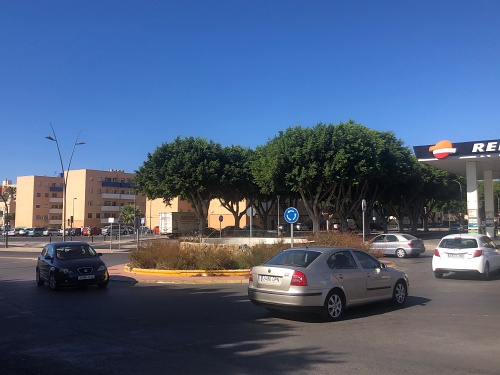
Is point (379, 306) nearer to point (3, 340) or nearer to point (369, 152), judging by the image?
point (3, 340)

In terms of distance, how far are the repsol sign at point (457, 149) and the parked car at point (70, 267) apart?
26079 millimetres

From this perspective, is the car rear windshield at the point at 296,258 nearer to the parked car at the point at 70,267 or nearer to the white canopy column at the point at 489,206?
the parked car at the point at 70,267

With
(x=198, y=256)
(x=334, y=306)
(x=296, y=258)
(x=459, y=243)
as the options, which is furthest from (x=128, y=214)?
(x=334, y=306)

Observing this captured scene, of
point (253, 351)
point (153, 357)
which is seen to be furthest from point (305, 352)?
point (153, 357)

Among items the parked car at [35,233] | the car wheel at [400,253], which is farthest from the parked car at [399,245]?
the parked car at [35,233]

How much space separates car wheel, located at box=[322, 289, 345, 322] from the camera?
8.94m

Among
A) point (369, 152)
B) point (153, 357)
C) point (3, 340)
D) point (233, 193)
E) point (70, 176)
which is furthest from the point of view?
point (70, 176)

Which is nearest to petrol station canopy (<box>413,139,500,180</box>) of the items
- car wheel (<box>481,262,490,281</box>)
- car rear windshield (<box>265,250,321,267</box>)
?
car wheel (<box>481,262,490,281</box>)

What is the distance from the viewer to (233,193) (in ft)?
170

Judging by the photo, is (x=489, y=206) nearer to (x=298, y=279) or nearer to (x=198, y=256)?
(x=198, y=256)

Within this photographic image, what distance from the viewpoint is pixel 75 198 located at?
327ft

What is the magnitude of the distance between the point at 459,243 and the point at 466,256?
560mm

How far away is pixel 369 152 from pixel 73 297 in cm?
3075

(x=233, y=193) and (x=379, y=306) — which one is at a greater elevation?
(x=233, y=193)
